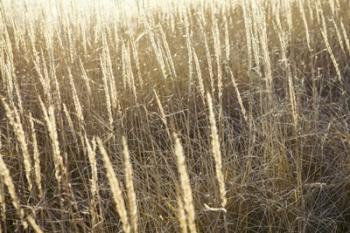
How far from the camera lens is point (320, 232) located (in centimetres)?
159

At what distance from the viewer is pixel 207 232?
5.04ft

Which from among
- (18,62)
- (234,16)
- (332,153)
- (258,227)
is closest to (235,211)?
(258,227)

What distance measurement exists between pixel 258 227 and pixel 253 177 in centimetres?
21

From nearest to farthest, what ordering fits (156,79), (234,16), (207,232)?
(207,232), (156,79), (234,16)

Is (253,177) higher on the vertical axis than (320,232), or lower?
higher

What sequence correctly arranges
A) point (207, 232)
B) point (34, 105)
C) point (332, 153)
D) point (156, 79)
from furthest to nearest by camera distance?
1. point (156, 79)
2. point (34, 105)
3. point (332, 153)
4. point (207, 232)

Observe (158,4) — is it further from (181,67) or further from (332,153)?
(332,153)

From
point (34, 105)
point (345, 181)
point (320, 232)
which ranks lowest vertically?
point (320, 232)

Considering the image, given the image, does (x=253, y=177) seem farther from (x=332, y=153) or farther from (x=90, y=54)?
(x=90, y=54)

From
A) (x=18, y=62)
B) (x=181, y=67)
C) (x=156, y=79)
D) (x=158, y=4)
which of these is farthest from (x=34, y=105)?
(x=158, y=4)

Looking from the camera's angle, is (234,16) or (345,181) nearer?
(345,181)

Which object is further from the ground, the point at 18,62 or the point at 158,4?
the point at 158,4

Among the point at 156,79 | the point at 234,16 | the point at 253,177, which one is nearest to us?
the point at 253,177

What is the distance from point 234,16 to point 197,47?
1.07m
